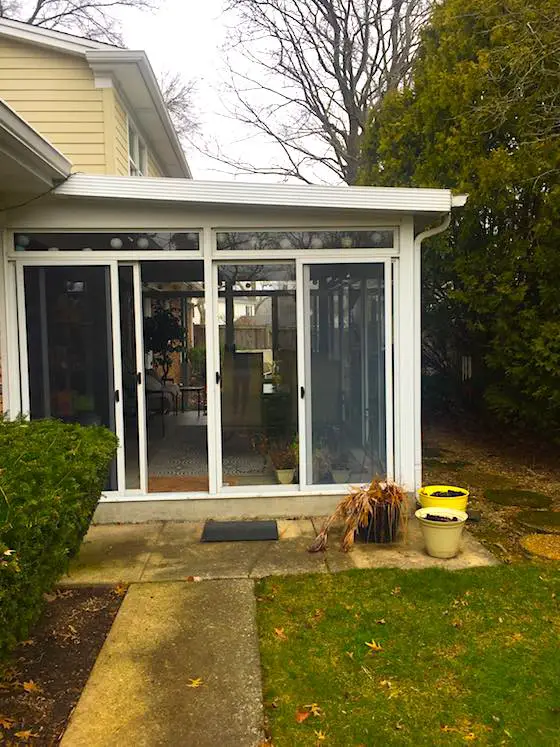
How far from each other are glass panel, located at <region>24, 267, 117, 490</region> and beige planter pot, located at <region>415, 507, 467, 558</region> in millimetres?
2536

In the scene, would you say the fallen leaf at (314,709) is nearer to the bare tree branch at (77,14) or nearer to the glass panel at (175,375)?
the glass panel at (175,375)

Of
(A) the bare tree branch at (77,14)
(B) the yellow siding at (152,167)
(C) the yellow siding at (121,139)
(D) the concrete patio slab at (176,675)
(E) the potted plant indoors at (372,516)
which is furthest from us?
(A) the bare tree branch at (77,14)

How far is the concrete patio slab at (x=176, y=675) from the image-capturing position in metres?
2.39

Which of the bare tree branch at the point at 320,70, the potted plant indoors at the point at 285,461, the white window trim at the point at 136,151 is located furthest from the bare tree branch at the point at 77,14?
the potted plant indoors at the point at 285,461

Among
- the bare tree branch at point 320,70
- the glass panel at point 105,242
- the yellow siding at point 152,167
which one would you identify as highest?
the bare tree branch at point 320,70

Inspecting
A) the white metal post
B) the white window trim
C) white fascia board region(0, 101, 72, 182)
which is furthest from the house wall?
white fascia board region(0, 101, 72, 182)

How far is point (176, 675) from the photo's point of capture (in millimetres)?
2787

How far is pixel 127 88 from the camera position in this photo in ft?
24.7

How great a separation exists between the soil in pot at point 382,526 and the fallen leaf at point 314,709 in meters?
1.89

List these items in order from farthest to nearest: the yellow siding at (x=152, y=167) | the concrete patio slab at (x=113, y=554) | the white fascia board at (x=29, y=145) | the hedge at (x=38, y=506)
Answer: the yellow siding at (x=152, y=167) < the concrete patio slab at (x=113, y=554) < the white fascia board at (x=29, y=145) < the hedge at (x=38, y=506)

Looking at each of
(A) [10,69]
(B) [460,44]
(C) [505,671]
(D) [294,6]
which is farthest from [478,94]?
(D) [294,6]

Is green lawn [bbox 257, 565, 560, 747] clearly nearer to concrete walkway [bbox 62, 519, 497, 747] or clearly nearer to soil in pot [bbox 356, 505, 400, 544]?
concrete walkway [bbox 62, 519, 497, 747]

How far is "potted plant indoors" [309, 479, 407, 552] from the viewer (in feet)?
14.1

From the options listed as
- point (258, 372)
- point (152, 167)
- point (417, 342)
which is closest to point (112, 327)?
point (258, 372)
